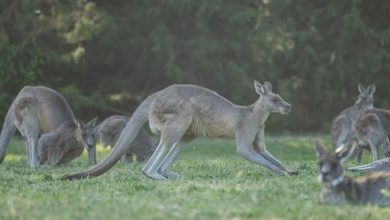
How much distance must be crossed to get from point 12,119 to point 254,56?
Answer: 40.3ft

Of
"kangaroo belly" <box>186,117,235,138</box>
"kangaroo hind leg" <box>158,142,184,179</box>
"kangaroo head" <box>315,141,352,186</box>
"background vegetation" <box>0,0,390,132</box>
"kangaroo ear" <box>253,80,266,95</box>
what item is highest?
"background vegetation" <box>0,0,390,132</box>

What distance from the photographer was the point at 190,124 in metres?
11.0

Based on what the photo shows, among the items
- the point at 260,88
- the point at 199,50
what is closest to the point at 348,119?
the point at 260,88

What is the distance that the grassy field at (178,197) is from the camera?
7113 millimetres

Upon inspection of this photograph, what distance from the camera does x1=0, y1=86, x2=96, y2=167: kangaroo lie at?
567 inches

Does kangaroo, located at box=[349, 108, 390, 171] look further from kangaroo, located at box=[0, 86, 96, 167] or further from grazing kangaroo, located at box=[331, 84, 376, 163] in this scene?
kangaroo, located at box=[0, 86, 96, 167]

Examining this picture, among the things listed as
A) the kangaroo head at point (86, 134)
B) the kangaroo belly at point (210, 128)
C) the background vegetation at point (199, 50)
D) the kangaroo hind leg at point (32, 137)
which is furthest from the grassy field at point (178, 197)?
the background vegetation at point (199, 50)

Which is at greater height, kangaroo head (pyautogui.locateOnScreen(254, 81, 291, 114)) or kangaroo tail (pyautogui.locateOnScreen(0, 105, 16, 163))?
kangaroo head (pyautogui.locateOnScreen(254, 81, 291, 114))

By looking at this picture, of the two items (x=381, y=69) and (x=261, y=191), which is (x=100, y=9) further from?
(x=261, y=191)

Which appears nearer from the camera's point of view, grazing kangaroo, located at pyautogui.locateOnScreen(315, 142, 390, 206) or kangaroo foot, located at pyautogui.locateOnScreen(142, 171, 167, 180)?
grazing kangaroo, located at pyautogui.locateOnScreen(315, 142, 390, 206)

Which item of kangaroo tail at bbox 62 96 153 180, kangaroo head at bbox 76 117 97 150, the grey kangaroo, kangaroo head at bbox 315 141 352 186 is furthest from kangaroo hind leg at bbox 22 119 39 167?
kangaroo head at bbox 315 141 352 186

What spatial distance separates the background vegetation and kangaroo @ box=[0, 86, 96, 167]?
913 centimetres

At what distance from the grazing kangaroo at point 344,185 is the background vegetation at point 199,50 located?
1735cm

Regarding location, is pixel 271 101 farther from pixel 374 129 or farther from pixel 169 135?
pixel 374 129
